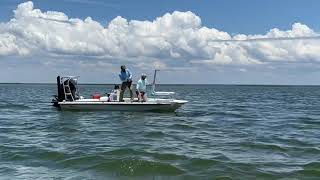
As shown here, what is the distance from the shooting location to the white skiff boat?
2688 centimetres

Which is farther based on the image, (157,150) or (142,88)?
(142,88)

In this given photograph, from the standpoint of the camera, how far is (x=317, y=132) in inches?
782

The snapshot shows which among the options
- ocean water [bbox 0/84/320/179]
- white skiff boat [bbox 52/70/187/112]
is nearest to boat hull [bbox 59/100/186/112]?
white skiff boat [bbox 52/70/187/112]

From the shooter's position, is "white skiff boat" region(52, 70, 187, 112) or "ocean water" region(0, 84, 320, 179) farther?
"white skiff boat" region(52, 70, 187, 112)

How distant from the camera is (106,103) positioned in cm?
2709

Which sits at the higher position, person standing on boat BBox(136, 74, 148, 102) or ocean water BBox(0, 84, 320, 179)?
person standing on boat BBox(136, 74, 148, 102)

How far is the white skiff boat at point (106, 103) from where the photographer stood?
26.9 metres

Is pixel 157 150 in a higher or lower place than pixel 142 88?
lower

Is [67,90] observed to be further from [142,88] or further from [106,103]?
[142,88]

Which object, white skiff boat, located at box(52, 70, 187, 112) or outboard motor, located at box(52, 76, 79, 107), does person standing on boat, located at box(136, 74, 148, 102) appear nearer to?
white skiff boat, located at box(52, 70, 187, 112)

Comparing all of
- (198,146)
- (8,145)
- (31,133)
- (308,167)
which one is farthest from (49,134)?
(308,167)

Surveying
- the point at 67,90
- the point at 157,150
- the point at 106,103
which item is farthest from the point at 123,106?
the point at 157,150

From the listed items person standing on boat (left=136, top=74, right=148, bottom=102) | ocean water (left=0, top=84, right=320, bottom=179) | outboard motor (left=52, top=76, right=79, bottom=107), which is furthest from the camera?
outboard motor (left=52, top=76, right=79, bottom=107)

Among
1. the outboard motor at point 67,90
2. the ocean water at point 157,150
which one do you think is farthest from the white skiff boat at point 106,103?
the ocean water at point 157,150
